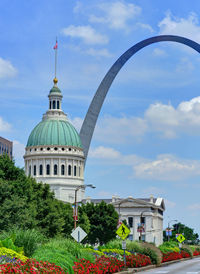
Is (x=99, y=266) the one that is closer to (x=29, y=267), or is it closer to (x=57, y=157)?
(x=29, y=267)

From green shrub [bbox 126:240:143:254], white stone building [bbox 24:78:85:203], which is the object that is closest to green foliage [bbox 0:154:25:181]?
green shrub [bbox 126:240:143:254]

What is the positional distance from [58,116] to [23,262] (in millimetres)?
155328

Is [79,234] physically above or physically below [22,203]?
below

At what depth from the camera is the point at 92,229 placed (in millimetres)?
119625

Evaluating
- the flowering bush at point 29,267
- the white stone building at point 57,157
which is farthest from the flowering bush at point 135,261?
the white stone building at point 57,157

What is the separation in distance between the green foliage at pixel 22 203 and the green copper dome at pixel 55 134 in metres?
81.2

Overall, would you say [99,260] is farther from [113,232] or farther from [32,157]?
[32,157]

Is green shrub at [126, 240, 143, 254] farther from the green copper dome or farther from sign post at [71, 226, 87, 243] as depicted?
the green copper dome

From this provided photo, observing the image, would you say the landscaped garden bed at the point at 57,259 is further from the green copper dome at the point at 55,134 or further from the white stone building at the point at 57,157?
the green copper dome at the point at 55,134

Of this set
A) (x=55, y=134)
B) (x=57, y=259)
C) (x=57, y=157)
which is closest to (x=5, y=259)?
(x=57, y=259)

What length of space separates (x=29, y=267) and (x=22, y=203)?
40.9 metres

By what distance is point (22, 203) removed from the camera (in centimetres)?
5956

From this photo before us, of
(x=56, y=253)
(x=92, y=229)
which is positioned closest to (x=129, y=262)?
(x=56, y=253)

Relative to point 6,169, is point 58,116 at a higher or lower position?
higher
